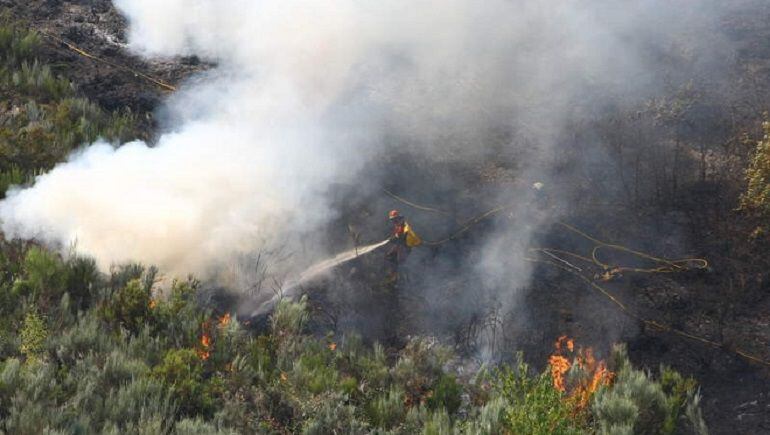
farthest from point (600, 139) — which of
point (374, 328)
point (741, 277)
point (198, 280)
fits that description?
point (198, 280)

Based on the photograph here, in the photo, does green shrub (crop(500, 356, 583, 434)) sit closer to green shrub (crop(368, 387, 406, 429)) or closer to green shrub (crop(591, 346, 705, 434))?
green shrub (crop(591, 346, 705, 434))

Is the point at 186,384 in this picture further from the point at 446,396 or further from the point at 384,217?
the point at 384,217


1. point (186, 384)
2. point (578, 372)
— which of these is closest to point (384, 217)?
point (578, 372)

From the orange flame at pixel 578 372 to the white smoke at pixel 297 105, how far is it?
3.18 m

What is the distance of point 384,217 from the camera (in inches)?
367

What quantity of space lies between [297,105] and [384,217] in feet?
10.1

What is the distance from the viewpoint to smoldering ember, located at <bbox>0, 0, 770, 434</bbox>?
249 inches

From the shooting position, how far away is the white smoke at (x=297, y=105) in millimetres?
8172

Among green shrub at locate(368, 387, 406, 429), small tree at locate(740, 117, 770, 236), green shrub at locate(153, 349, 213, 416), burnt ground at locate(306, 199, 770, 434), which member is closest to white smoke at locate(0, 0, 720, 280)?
burnt ground at locate(306, 199, 770, 434)

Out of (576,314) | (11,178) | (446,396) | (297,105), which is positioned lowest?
(446,396)

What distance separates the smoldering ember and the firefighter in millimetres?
47

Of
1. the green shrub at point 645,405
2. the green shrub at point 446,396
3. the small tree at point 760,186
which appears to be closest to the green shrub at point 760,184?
the small tree at point 760,186

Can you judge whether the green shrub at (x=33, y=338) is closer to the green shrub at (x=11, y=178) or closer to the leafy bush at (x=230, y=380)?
the leafy bush at (x=230, y=380)

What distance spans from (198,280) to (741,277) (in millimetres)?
6077
